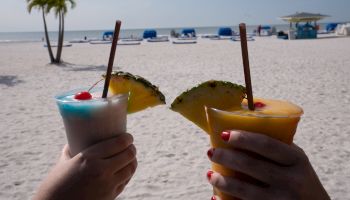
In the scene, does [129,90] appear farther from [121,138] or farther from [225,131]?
[225,131]

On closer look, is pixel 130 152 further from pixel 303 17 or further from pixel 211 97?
pixel 303 17

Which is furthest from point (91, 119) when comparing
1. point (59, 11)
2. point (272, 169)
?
point (59, 11)

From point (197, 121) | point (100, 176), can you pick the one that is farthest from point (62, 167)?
point (197, 121)

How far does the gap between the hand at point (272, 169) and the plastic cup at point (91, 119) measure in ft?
1.94

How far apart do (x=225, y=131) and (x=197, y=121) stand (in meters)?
0.21

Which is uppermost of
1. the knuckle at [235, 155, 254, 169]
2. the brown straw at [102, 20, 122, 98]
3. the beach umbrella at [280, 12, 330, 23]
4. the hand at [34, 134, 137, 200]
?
the beach umbrella at [280, 12, 330, 23]

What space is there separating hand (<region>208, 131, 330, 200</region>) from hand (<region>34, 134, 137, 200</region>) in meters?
0.44

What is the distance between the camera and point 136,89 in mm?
1480

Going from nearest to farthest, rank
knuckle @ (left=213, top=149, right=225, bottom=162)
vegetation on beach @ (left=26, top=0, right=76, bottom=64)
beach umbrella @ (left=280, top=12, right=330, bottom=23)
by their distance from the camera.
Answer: knuckle @ (left=213, top=149, right=225, bottom=162)
vegetation on beach @ (left=26, top=0, right=76, bottom=64)
beach umbrella @ (left=280, top=12, right=330, bottom=23)

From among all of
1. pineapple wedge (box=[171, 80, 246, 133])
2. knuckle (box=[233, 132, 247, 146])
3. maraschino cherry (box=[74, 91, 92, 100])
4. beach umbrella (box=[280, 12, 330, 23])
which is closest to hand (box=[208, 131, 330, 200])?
knuckle (box=[233, 132, 247, 146])

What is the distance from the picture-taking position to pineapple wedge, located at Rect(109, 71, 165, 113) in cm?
145

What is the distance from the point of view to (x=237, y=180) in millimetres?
1048

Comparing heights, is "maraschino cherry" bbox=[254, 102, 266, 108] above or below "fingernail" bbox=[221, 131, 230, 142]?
above

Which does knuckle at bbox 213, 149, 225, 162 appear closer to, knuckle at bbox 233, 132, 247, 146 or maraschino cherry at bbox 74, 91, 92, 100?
knuckle at bbox 233, 132, 247, 146
